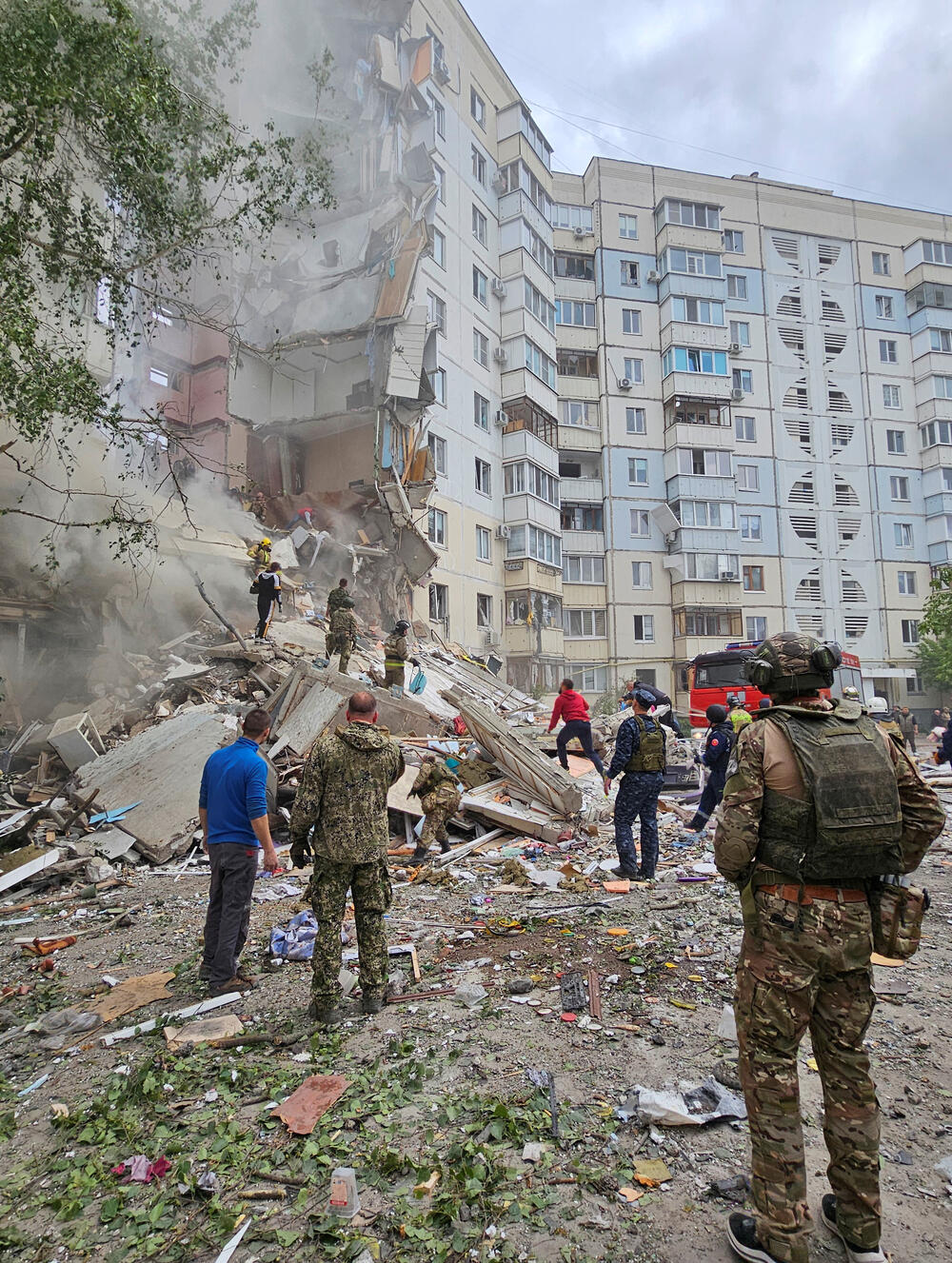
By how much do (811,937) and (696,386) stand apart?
109 feet

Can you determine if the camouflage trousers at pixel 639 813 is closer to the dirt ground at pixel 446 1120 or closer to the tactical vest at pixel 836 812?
the dirt ground at pixel 446 1120

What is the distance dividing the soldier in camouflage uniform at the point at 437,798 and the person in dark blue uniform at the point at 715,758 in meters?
2.89

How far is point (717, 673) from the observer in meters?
18.7

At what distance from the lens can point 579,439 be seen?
31.2m

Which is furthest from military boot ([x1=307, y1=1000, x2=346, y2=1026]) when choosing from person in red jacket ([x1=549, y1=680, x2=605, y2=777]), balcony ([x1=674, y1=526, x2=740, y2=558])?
balcony ([x1=674, y1=526, x2=740, y2=558])

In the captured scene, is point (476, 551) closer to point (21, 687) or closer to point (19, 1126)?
point (21, 687)

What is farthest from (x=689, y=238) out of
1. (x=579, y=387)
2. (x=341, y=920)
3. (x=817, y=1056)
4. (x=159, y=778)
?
(x=817, y=1056)

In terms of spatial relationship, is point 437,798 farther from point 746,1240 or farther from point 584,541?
point 584,541

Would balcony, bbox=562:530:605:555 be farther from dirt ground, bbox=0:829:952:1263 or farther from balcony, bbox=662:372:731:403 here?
dirt ground, bbox=0:829:952:1263

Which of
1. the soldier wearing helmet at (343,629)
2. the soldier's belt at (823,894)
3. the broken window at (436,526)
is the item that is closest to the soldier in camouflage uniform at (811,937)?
the soldier's belt at (823,894)

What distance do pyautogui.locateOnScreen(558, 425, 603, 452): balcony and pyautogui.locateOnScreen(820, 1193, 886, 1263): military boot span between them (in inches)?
1198

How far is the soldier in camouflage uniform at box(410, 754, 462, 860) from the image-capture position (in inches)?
289

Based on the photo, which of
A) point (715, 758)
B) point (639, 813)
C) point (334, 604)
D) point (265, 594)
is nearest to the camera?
point (639, 813)

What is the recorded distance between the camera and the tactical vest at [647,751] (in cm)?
590
